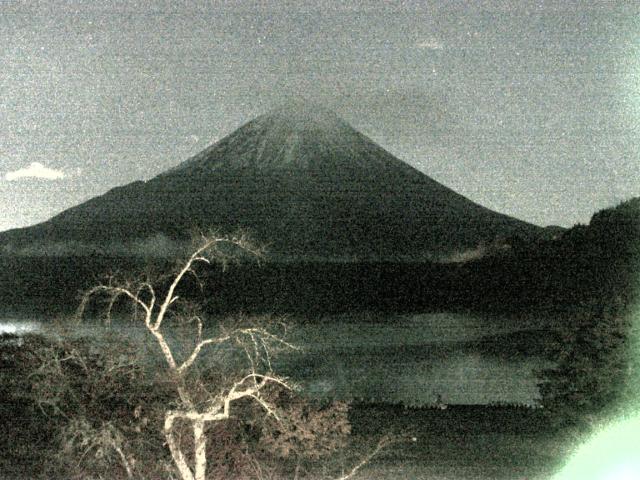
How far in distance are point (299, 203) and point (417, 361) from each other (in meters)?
71.0

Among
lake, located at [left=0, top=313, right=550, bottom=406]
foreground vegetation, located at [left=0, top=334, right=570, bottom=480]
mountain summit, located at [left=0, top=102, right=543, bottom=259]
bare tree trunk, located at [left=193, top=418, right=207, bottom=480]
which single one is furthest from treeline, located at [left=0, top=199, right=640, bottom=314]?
mountain summit, located at [left=0, top=102, right=543, bottom=259]

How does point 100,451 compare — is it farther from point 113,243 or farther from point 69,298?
point 113,243

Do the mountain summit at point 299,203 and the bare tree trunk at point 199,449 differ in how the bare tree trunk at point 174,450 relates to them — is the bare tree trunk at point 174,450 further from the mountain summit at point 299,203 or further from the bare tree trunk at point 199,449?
the mountain summit at point 299,203

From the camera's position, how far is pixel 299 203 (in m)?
94.9

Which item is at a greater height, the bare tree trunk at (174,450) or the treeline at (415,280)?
the bare tree trunk at (174,450)

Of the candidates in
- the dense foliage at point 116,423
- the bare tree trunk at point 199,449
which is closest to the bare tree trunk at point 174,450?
the bare tree trunk at point 199,449

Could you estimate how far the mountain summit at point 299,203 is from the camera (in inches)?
3418

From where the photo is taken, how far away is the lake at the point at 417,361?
17.2m

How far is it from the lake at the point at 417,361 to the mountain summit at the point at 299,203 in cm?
4409

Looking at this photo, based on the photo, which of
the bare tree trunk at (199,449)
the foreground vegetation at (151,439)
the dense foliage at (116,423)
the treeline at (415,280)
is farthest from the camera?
the treeline at (415,280)

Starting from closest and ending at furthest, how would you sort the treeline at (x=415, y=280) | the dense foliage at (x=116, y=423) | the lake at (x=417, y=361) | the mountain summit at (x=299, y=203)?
the dense foliage at (x=116, y=423) → the lake at (x=417, y=361) → the treeline at (x=415, y=280) → the mountain summit at (x=299, y=203)

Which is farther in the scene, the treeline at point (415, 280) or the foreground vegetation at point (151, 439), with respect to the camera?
the treeline at point (415, 280)

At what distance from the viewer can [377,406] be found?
1348cm

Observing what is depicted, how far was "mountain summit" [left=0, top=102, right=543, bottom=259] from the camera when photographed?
285ft
